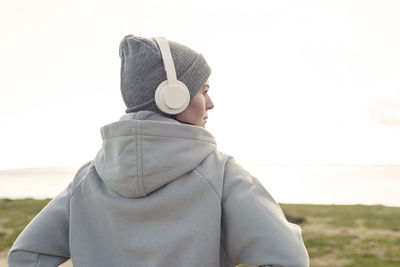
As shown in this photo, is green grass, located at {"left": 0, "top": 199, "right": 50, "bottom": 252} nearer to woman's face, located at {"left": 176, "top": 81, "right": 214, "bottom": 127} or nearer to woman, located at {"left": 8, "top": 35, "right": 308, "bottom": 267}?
woman, located at {"left": 8, "top": 35, "right": 308, "bottom": 267}

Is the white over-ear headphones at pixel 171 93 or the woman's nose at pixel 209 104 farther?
the woman's nose at pixel 209 104

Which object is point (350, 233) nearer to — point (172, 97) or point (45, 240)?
point (45, 240)

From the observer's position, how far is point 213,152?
5.82 ft

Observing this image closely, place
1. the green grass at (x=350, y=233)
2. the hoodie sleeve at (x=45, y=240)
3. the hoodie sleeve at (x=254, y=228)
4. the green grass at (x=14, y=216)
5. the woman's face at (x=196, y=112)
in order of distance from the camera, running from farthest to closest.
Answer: the green grass at (x=14, y=216), the green grass at (x=350, y=233), the hoodie sleeve at (x=45, y=240), the woman's face at (x=196, y=112), the hoodie sleeve at (x=254, y=228)

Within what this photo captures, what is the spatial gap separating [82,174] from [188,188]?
595mm

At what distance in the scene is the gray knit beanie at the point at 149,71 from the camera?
5.70 feet

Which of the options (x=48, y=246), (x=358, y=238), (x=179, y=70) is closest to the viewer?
(x=179, y=70)

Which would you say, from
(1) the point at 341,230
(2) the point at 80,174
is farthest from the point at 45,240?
(1) the point at 341,230

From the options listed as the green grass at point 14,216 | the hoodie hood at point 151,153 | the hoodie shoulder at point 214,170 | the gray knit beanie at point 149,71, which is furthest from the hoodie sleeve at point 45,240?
the green grass at point 14,216

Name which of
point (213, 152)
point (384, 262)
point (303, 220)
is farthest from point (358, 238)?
point (213, 152)

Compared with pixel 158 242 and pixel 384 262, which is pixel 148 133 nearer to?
pixel 158 242

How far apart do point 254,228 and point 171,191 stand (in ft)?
1.10

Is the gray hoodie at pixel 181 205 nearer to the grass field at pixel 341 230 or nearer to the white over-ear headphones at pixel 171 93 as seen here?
the white over-ear headphones at pixel 171 93

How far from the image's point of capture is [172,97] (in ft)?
5.45
